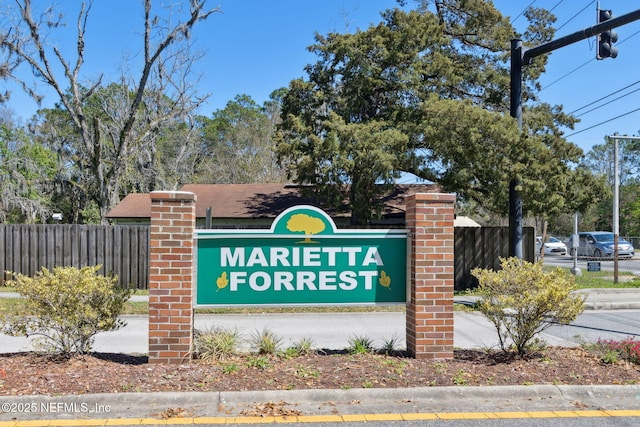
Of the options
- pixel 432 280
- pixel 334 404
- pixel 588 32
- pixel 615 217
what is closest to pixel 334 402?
pixel 334 404

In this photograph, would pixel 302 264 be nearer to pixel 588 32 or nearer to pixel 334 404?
pixel 334 404

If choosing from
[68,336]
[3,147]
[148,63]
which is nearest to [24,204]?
[3,147]

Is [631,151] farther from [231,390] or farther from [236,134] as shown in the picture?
[231,390]

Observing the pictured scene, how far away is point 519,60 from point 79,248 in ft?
43.1

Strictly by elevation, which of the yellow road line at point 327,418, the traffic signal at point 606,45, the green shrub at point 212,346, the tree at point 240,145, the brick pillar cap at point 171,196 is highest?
the tree at point 240,145

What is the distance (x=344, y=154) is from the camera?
15.6 metres

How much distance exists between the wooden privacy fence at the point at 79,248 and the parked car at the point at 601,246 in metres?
26.9

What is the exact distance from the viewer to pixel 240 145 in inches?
1745

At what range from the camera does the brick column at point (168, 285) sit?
19.5 feet

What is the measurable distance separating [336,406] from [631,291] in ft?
46.0

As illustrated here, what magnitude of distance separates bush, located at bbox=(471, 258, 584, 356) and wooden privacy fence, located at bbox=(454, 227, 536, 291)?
10.0 m

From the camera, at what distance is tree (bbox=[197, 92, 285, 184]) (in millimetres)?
40750

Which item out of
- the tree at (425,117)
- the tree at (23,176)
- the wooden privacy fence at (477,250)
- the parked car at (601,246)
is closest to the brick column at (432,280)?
the tree at (425,117)

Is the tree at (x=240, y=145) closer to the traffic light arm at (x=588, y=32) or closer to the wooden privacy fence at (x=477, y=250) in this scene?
the wooden privacy fence at (x=477, y=250)
